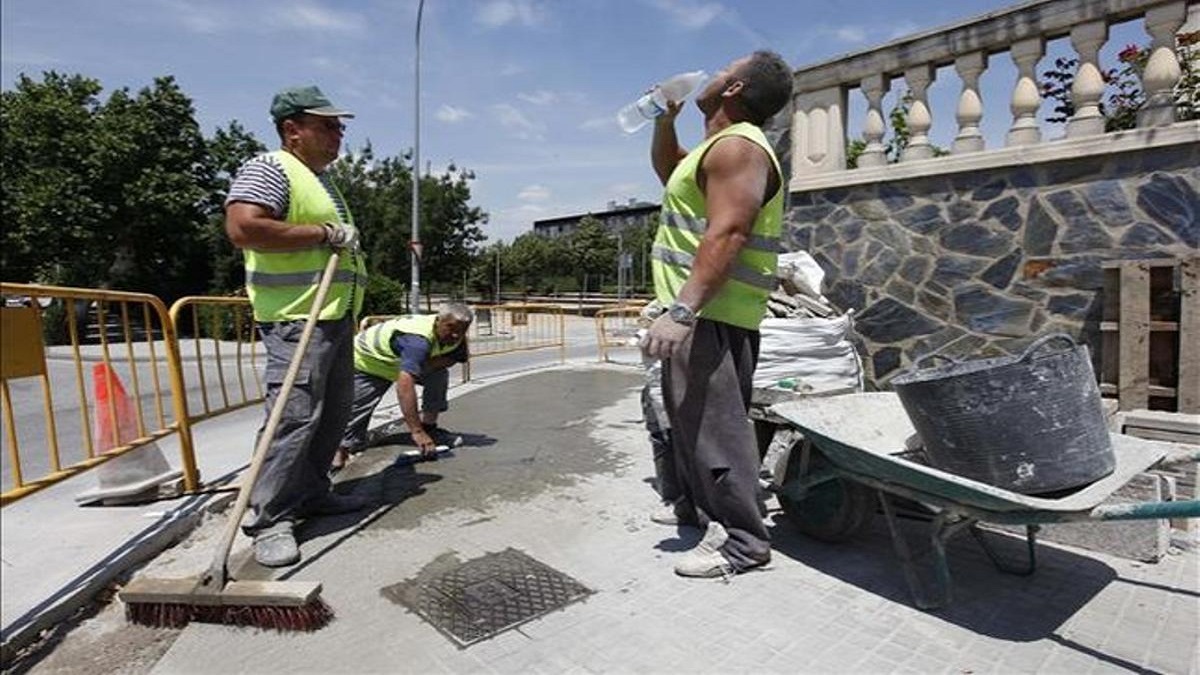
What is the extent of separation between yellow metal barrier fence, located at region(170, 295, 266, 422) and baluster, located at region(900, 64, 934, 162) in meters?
4.45

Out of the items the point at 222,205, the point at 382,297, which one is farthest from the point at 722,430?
the point at 222,205

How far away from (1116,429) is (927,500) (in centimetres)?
155

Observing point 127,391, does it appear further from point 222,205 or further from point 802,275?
point 222,205

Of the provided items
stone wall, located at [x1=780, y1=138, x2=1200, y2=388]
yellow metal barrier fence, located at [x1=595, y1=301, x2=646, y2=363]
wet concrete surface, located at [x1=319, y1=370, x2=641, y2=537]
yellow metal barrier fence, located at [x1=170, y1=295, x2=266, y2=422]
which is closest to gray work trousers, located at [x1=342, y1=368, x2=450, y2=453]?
wet concrete surface, located at [x1=319, y1=370, x2=641, y2=537]

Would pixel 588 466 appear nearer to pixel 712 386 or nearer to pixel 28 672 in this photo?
pixel 712 386

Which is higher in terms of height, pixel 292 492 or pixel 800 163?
pixel 800 163

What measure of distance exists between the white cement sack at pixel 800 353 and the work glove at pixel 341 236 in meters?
2.20

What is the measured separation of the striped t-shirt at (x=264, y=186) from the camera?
112 inches

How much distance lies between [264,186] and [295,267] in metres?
0.36

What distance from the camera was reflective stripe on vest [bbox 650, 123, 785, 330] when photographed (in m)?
2.70

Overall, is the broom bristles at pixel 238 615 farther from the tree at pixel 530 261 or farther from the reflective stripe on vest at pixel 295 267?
the tree at pixel 530 261

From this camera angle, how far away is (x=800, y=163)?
18.2 ft

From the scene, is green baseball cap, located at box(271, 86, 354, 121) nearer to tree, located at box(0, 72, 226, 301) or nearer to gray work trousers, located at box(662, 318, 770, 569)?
gray work trousers, located at box(662, 318, 770, 569)

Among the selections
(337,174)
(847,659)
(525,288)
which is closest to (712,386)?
(847,659)
